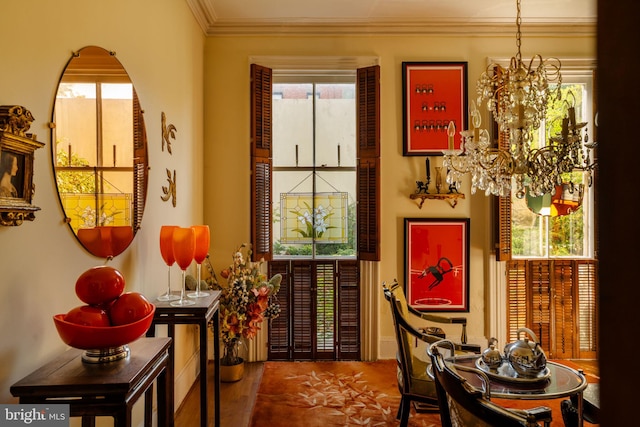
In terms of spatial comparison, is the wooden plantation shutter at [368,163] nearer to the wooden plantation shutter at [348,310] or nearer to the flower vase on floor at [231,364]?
the wooden plantation shutter at [348,310]

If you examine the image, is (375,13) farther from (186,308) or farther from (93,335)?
(93,335)

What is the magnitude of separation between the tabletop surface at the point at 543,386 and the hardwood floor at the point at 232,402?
154cm

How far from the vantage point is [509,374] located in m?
2.04

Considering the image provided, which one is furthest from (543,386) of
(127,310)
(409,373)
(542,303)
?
(542,303)

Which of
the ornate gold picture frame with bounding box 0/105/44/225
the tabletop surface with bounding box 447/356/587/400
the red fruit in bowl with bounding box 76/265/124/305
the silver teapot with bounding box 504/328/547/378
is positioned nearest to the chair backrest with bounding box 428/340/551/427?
the tabletop surface with bounding box 447/356/587/400

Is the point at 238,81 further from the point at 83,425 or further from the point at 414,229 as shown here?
the point at 83,425

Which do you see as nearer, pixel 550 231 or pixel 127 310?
pixel 127 310

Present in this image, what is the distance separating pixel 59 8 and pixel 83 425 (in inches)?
62.3

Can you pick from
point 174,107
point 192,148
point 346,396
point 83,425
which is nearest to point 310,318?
point 346,396

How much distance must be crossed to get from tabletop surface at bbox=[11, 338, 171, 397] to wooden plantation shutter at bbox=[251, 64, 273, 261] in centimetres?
233

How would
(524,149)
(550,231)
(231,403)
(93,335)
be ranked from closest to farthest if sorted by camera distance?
1. (93,335)
2. (524,149)
3. (231,403)
4. (550,231)

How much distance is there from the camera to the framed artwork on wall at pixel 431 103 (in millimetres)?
3838

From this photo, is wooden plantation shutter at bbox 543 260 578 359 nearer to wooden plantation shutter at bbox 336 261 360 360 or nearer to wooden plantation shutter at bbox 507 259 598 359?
wooden plantation shutter at bbox 507 259 598 359

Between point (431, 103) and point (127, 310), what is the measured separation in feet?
10.9
